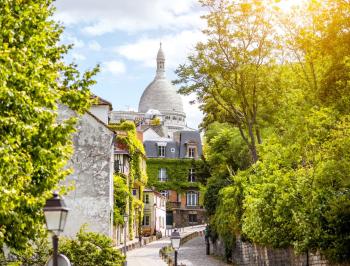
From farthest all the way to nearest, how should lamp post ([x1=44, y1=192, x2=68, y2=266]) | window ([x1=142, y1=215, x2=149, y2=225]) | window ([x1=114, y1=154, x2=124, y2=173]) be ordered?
window ([x1=142, y1=215, x2=149, y2=225])
window ([x1=114, y1=154, x2=124, y2=173])
lamp post ([x1=44, y1=192, x2=68, y2=266])

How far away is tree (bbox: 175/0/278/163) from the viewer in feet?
121

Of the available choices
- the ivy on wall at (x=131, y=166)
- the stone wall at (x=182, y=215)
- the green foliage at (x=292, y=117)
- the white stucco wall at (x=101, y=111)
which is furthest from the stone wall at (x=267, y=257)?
the stone wall at (x=182, y=215)

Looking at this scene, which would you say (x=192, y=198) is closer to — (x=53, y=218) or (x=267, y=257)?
(x=267, y=257)

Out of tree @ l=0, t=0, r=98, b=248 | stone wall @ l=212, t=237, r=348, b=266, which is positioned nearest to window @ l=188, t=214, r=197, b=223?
stone wall @ l=212, t=237, r=348, b=266

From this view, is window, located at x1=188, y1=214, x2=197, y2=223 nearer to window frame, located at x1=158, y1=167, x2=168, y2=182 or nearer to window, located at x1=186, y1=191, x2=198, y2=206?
window, located at x1=186, y1=191, x2=198, y2=206

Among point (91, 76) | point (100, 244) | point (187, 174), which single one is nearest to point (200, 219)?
point (187, 174)

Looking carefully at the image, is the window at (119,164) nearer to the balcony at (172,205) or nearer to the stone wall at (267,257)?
the stone wall at (267,257)

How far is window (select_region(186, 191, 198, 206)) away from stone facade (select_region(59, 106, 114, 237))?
76166 millimetres

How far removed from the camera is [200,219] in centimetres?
11588

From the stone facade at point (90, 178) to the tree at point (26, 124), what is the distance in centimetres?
1747

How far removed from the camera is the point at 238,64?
37.9m

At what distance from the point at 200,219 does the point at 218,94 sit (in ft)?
255

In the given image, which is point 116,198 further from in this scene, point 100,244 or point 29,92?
point 29,92

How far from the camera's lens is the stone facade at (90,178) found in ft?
118
